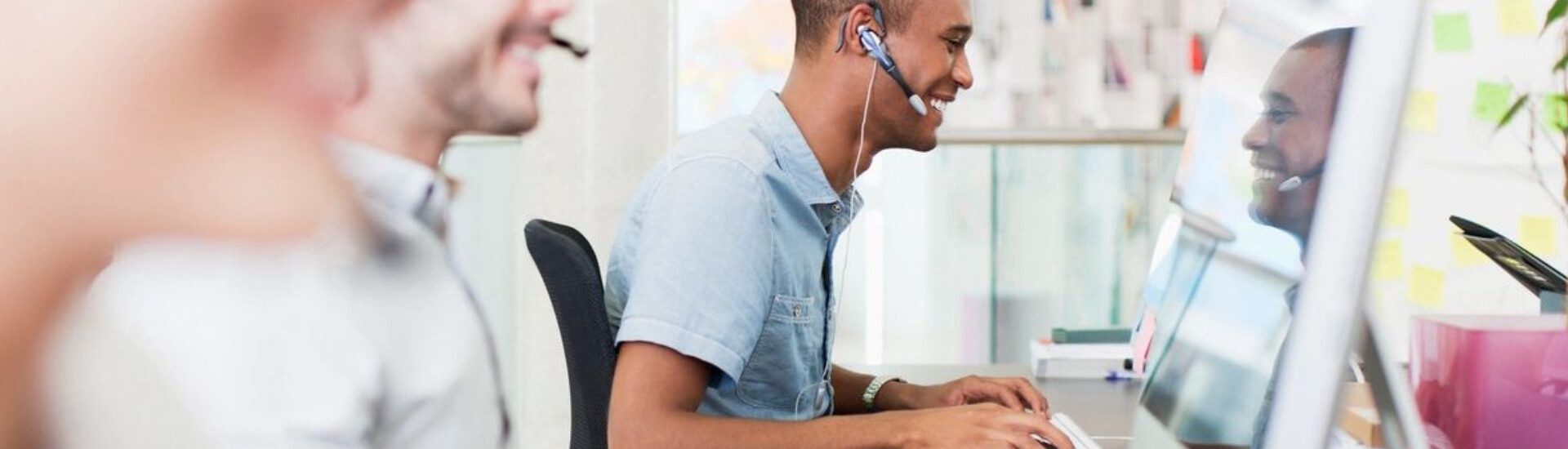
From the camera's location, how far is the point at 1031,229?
332cm

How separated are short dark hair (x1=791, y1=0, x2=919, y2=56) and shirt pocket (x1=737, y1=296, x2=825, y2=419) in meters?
0.30

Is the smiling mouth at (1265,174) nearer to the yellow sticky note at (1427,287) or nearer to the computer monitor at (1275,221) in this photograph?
the computer monitor at (1275,221)

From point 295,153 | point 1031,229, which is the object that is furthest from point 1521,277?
point 1031,229

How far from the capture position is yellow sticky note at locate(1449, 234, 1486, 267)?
3023 mm

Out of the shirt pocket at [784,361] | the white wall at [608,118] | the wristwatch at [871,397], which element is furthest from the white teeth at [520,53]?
the white wall at [608,118]

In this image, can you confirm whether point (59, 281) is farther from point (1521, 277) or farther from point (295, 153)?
point (1521, 277)

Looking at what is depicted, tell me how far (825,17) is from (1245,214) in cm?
77

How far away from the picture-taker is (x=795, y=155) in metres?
1.51

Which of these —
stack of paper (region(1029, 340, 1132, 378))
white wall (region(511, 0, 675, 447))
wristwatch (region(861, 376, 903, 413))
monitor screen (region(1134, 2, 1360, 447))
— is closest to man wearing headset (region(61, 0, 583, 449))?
monitor screen (region(1134, 2, 1360, 447))

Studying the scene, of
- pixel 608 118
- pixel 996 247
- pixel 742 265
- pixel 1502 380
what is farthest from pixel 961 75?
pixel 996 247

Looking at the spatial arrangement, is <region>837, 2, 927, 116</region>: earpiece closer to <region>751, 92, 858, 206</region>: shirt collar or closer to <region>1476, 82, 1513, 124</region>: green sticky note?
<region>751, 92, 858, 206</region>: shirt collar

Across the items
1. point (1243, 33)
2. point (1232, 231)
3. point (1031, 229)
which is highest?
point (1243, 33)

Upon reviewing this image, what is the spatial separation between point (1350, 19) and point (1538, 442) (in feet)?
1.75

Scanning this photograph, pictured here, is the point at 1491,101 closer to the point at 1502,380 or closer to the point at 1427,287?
the point at 1427,287
